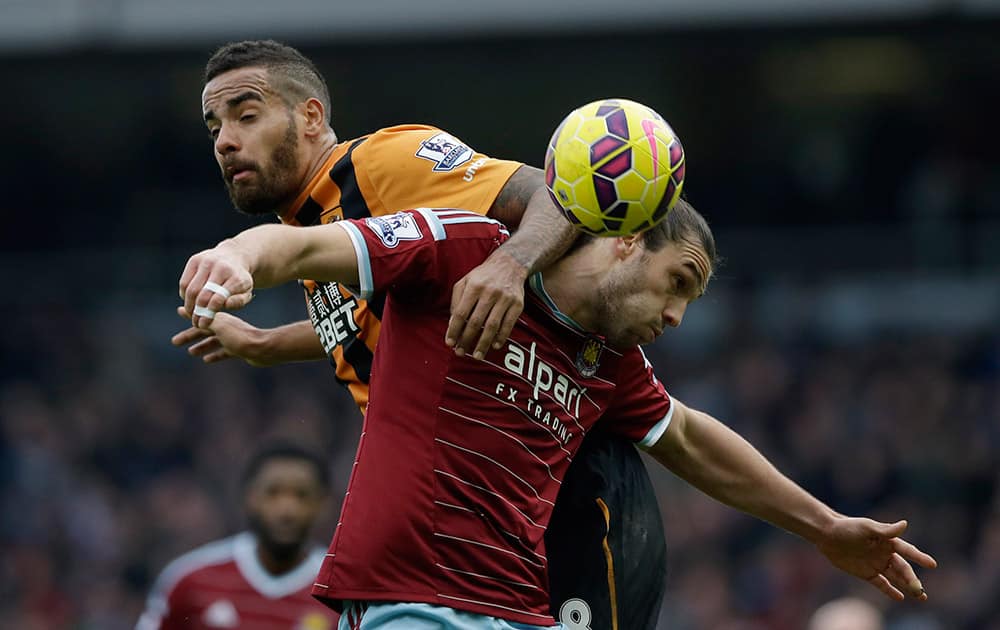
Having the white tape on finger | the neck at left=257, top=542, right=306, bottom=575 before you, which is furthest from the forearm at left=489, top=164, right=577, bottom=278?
the neck at left=257, top=542, right=306, bottom=575

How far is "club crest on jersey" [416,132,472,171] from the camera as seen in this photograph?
4.62 metres

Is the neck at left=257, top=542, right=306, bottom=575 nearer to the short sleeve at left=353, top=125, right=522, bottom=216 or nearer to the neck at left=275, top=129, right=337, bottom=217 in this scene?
the neck at left=275, top=129, right=337, bottom=217

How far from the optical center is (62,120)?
20250mm

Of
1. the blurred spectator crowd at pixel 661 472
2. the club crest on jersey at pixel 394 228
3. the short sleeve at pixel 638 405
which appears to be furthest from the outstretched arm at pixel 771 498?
the blurred spectator crowd at pixel 661 472

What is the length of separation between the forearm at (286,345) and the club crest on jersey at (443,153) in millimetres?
A: 1047

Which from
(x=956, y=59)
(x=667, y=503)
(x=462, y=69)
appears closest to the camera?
(x=667, y=503)

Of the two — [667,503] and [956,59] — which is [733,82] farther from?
[667,503]

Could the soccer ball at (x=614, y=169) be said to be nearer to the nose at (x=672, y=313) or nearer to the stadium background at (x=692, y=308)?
the nose at (x=672, y=313)

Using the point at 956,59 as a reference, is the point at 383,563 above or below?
below

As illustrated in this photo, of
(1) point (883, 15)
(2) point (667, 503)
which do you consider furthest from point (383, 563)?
(1) point (883, 15)

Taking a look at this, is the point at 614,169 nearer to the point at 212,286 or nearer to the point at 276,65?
the point at 212,286

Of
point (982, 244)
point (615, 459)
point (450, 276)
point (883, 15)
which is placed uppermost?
point (883, 15)

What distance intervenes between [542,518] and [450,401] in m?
0.47

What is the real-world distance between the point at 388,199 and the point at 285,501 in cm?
295
